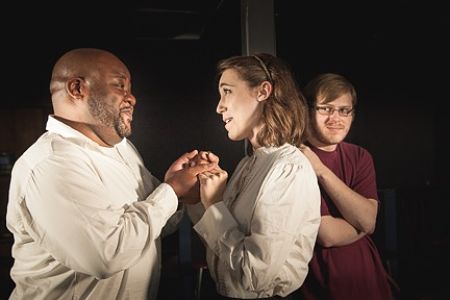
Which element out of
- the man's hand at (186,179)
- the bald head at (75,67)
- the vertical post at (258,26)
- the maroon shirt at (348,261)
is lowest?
the maroon shirt at (348,261)

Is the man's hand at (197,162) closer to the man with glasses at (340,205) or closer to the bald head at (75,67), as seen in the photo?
the man with glasses at (340,205)

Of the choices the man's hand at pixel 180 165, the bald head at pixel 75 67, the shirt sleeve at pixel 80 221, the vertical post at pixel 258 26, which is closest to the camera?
the shirt sleeve at pixel 80 221

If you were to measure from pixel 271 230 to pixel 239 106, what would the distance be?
0.43 m

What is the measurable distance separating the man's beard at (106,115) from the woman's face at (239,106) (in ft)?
1.13

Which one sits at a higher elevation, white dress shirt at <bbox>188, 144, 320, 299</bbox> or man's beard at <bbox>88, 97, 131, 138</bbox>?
man's beard at <bbox>88, 97, 131, 138</bbox>

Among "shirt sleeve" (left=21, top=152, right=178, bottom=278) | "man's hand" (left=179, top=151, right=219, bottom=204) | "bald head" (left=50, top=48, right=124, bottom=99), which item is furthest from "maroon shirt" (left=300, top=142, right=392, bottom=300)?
"bald head" (left=50, top=48, right=124, bottom=99)

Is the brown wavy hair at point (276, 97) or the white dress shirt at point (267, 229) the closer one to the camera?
the white dress shirt at point (267, 229)

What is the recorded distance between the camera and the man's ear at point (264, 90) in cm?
122

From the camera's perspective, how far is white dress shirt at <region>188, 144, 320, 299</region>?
3.54ft

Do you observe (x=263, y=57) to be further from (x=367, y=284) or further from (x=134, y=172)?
(x=367, y=284)

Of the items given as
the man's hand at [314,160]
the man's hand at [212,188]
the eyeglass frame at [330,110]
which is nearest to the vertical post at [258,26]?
the eyeglass frame at [330,110]

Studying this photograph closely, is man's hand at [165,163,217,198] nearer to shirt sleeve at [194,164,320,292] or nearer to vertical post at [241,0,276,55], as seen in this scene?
shirt sleeve at [194,164,320,292]

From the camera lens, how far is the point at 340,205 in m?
1.33

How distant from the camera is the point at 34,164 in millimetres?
1104
